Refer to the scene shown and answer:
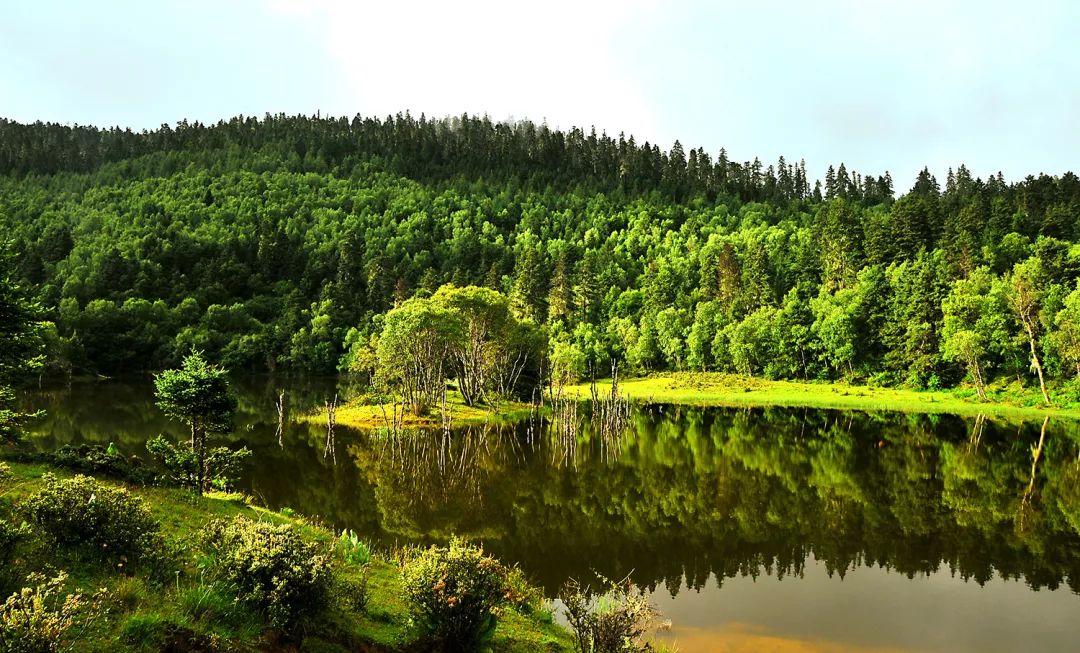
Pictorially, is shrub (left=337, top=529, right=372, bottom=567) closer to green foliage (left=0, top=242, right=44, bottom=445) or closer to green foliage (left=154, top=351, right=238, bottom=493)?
green foliage (left=154, top=351, right=238, bottom=493)

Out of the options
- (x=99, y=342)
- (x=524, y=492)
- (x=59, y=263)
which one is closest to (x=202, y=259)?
(x=59, y=263)

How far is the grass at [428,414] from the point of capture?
5728cm

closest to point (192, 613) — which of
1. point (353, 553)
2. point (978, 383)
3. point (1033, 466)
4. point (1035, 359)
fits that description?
point (353, 553)

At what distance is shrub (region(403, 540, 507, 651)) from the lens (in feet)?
39.1

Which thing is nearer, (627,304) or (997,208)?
(997,208)

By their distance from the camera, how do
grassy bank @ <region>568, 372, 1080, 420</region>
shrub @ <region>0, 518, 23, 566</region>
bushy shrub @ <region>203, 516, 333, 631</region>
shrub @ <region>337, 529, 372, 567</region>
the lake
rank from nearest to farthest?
1. shrub @ <region>0, 518, 23, 566</region>
2. bushy shrub @ <region>203, 516, 333, 631</region>
3. shrub @ <region>337, 529, 372, 567</region>
4. the lake
5. grassy bank @ <region>568, 372, 1080, 420</region>

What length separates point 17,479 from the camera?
16938mm

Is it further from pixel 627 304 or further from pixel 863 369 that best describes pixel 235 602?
pixel 627 304

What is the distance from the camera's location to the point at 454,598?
11.7 metres

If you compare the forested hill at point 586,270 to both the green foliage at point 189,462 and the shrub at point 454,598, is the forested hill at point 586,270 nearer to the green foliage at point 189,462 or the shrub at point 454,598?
the green foliage at point 189,462

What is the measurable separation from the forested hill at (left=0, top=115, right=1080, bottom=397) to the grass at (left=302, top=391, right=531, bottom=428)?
31.6 m

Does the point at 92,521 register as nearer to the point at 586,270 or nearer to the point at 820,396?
the point at 820,396

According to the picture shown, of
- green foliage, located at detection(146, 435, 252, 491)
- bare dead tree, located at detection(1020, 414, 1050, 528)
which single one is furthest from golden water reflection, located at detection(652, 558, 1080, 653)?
green foliage, located at detection(146, 435, 252, 491)

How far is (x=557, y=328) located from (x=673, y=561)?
100 m
